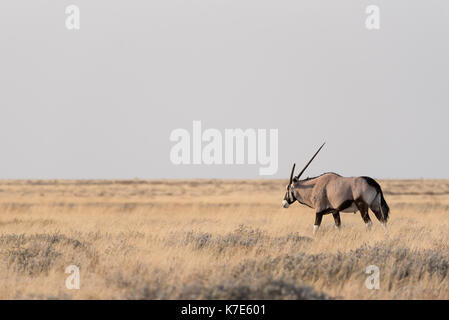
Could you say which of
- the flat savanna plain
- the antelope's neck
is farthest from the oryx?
the flat savanna plain

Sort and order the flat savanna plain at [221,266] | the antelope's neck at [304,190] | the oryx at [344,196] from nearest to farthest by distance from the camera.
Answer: the flat savanna plain at [221,266] → the oryx at [344,196] → the antelope's neck at [304,190]

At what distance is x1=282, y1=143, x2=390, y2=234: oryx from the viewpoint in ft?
52.0

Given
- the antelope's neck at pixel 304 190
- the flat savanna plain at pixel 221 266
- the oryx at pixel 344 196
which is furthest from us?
the antelope's neck at pixel 304 190

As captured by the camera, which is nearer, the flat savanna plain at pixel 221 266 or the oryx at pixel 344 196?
the flat savanna plain at pixel 221 266

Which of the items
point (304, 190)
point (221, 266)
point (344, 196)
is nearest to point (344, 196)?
point (344, 196)

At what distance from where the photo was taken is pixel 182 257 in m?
11.7

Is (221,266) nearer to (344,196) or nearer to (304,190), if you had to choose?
(344,196)

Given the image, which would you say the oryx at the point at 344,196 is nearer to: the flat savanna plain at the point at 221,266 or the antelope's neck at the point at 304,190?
the antelope's neck at the point at 304,190

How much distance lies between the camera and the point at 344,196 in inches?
631

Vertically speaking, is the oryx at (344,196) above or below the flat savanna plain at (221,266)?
above

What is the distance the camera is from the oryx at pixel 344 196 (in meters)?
15.8

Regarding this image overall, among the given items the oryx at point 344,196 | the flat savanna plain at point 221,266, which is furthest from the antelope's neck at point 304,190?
the flat savanna plain at point 221,266

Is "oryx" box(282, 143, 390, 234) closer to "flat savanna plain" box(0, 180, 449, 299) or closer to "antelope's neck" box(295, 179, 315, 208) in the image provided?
"antelope's neck" box(295, 179, 315, 208)
